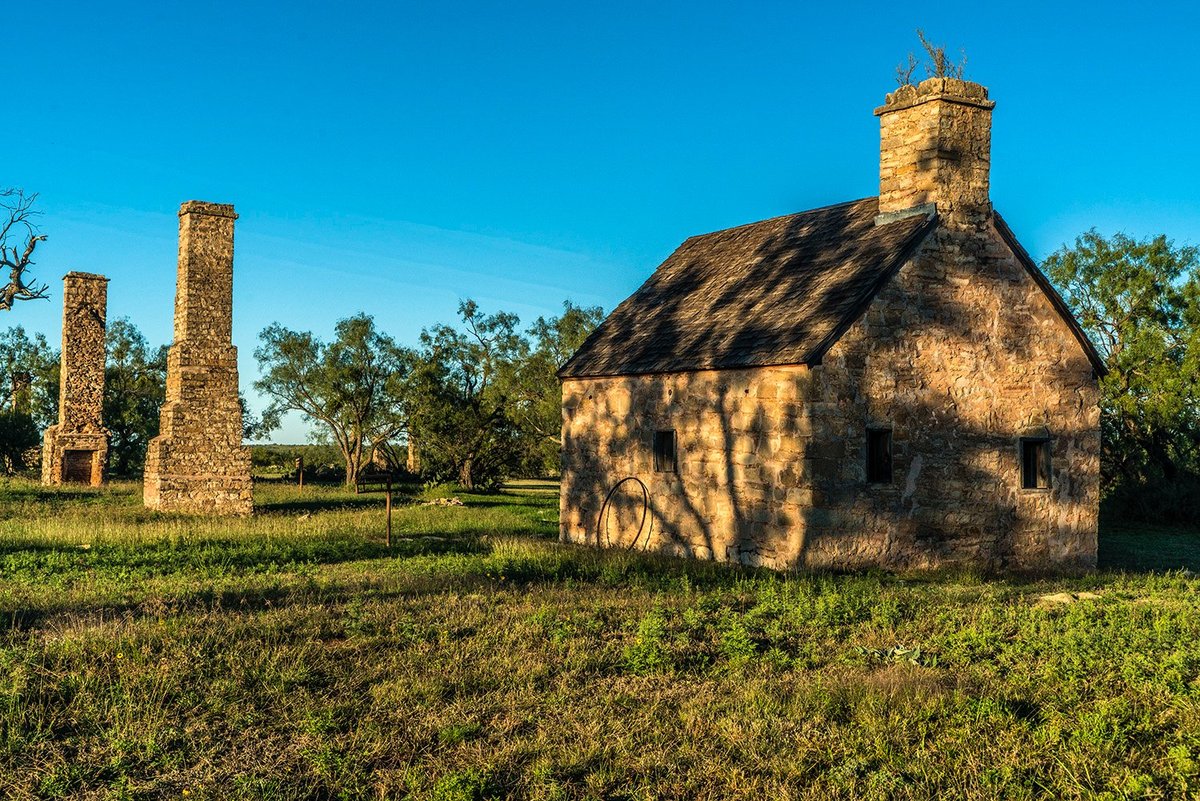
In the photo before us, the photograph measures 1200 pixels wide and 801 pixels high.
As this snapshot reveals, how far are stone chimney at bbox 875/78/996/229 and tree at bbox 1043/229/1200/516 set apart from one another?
48.9 ft

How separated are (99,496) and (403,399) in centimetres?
1408

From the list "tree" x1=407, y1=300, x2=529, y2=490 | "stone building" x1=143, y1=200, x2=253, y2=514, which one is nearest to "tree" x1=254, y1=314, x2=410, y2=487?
"tree" x1=407, y1=300, x2=529, y2=490

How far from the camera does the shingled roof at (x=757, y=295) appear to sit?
15742 millimetres

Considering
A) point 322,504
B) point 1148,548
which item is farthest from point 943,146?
point 322,504

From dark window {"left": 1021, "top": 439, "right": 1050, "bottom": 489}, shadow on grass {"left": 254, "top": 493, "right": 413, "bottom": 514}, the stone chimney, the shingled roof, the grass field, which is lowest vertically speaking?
the grass field

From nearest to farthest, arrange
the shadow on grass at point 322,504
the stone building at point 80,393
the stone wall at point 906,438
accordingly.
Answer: the stone wall at point 906,438 < the shadow on grass at point 322,504 < the stone building at point 80,393

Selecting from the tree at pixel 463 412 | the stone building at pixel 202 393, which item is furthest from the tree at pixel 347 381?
the stone building at pixel 202 393

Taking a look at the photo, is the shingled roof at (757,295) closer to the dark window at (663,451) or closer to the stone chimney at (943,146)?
the stone chimney at (943,146)

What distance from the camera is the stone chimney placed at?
16.4 m

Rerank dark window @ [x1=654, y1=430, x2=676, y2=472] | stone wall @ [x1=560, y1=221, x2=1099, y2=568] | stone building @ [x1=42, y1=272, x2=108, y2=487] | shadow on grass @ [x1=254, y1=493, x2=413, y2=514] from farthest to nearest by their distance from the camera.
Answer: stone building @ [x1=42, y1=272, x2=108, y2=487] < shadow on grass @ [x1=254, y1=493, x2=413, y2=514] < dark window @ [x1=654, y1=430, x2=676, y2=472] < stone wall @ [x1=560, y1=221, x2=1099, y2=568]

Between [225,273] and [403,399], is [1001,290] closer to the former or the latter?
[225,273]

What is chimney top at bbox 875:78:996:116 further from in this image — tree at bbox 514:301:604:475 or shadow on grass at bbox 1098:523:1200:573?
tree at bbox 514:301:604:475

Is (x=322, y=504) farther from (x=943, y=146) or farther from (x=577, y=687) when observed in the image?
(x=577, y=687)

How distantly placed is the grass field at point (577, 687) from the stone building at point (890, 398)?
7.54ft
